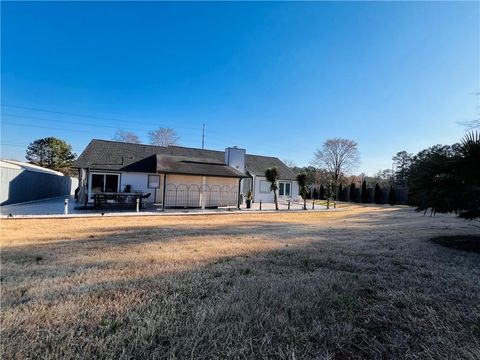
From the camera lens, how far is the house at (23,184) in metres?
15.8

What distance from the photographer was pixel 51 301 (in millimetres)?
2426

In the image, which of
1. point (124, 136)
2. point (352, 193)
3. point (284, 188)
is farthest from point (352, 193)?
point (124, 136)

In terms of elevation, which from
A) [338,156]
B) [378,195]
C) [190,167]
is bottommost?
[378,195]

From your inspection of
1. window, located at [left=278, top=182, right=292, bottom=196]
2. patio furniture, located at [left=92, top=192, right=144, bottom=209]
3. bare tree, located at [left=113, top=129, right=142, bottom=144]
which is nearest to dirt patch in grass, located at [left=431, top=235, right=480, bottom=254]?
patio furniture, located at [left=92, top=192, right=144, bottom=209]

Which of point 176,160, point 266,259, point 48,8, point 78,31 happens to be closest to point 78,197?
point 176,160

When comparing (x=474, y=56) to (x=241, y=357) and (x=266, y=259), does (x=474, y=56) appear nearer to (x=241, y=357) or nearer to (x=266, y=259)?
(x=266, y=259)

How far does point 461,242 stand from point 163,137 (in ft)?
141

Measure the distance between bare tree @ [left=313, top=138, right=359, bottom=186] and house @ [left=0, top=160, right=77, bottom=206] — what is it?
3977 centimetres

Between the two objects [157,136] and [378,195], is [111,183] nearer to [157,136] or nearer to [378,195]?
[157,136]

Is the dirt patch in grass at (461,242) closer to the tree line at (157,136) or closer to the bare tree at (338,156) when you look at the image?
the bare tree at (338,156)

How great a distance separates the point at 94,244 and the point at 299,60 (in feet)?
40.7

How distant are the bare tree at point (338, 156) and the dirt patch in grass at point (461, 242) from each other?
38764 millimetres

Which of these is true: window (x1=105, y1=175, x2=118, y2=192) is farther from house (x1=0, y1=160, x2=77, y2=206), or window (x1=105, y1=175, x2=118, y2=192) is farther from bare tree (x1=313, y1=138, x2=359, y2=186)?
bare tree (x1=313, y1=138, x2=359, y2=186)

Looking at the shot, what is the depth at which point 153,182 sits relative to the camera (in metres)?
20.7
